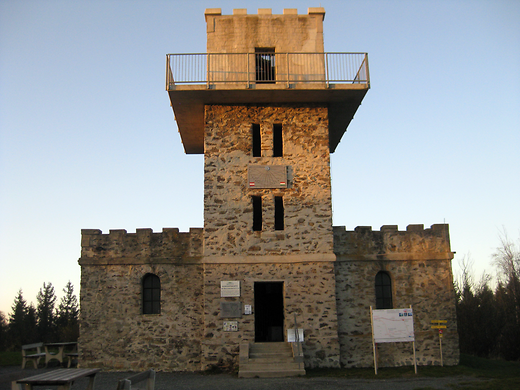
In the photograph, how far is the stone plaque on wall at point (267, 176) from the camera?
15.8 m

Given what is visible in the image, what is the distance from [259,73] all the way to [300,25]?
88.0 inches

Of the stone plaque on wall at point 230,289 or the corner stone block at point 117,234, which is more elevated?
the corner stone block at point 117,234

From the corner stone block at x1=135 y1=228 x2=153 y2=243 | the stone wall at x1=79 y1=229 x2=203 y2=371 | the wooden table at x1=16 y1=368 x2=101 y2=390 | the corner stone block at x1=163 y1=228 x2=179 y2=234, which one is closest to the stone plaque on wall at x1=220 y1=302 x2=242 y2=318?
the stone wall at x1=79 y1=229 x2=203 y2=371

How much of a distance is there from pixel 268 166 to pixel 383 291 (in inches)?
222

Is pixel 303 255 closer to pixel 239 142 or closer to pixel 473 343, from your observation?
pixel 239 142

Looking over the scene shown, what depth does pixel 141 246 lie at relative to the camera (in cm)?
1659

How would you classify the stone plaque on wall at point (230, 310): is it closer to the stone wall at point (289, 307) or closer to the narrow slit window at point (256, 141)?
the stone wall at point (289, 307)

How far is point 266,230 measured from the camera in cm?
1557

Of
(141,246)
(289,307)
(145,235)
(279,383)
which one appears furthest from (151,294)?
(279,383)

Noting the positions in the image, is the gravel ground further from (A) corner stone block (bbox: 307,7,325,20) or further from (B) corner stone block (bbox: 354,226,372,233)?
(A) corner stone block (bbox: 307,7,325,20)

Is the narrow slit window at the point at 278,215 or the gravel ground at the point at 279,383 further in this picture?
the narrow slit window at the point at 278,215

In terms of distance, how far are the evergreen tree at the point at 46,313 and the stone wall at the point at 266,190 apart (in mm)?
31230

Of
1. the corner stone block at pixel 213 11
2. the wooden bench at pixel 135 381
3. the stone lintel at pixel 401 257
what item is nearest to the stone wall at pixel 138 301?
the stone lintel at pixel 401 257

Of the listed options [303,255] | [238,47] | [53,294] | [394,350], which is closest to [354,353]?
[394,350]
